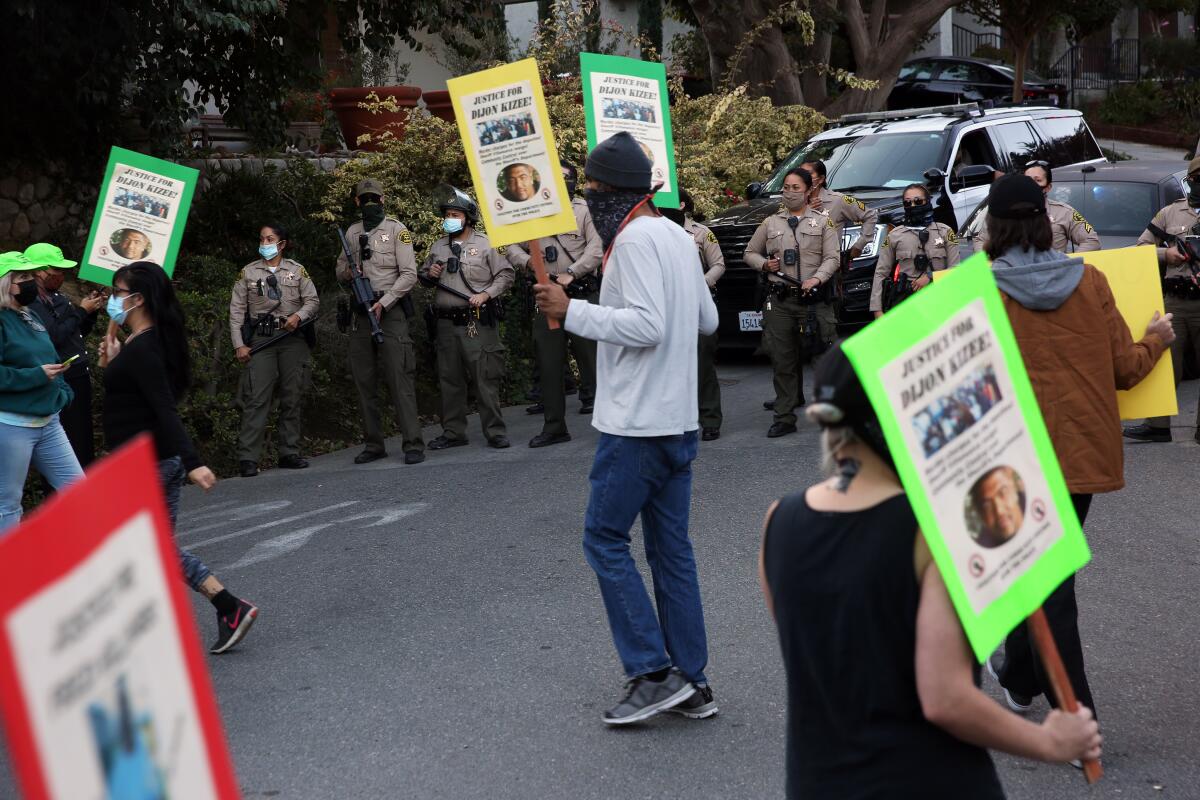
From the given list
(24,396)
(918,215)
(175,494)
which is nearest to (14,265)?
(24,396)

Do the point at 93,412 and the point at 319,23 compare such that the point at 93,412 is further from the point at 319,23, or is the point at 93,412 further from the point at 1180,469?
the point at 1180,469

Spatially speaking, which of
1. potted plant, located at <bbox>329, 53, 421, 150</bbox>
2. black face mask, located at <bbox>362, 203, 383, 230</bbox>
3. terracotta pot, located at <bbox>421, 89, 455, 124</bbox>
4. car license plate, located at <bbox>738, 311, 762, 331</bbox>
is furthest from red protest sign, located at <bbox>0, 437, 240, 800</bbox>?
terracotta pot, located at <bbox>421, 89, 455, 124</bbox>

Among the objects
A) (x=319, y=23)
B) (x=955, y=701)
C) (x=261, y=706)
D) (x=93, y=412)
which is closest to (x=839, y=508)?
(x=955, y=701)

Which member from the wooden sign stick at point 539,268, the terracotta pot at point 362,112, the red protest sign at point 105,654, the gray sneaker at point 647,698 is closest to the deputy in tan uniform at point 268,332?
the wooden sign stick at point 539,268

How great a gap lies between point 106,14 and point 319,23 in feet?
8.92

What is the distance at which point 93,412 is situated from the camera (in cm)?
1020

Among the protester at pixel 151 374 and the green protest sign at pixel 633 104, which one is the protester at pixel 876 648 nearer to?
the protester at pixel 151 374

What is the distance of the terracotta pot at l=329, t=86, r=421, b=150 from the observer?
643 inches

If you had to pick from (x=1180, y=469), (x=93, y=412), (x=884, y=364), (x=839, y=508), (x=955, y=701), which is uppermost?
(x=884, y=364)

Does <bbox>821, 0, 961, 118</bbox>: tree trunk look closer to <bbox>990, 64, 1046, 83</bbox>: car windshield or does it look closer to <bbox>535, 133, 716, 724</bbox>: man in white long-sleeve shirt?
<bbox>990, 64, 1046, 83</bbox>: car windshield

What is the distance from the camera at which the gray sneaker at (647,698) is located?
5.10 m

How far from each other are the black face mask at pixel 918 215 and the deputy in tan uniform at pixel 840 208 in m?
0.68

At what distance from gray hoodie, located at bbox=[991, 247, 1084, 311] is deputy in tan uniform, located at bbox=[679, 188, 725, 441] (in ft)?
19.2

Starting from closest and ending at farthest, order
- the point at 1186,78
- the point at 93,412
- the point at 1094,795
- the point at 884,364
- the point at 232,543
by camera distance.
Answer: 1. the point at 884,364
2. the point at 1094,795
3. the point at 232,543
4. the point at 93,412
5. the point at 1186,78
